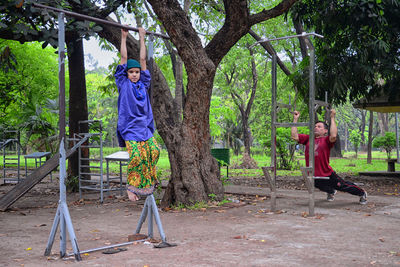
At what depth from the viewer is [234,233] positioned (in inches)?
236

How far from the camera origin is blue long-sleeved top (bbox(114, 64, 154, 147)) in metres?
5.29

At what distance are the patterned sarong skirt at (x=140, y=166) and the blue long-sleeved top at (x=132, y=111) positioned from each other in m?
0.09

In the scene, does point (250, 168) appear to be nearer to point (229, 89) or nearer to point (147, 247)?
point (229, 89)

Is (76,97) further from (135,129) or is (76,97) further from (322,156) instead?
(135,129)

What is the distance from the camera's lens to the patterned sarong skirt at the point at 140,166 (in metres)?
5.27

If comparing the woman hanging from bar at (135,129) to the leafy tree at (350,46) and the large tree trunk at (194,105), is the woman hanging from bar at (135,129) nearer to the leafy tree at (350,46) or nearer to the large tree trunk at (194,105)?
the large tree trunk at (194,105)

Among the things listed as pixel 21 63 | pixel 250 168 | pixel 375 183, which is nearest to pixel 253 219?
pixel 375 183

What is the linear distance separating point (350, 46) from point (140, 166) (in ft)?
28.8

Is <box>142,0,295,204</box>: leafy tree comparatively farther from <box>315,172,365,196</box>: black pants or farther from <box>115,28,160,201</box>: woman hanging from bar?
<box>115,28,160,201</box>: woman hanging from bar

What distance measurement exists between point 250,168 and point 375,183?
905 centimetres

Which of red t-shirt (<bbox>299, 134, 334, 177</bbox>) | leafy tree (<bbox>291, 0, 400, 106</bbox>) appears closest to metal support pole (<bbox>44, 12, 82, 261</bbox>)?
red t-shirt (<bbox>299, 134, 334, 177</bbox>)

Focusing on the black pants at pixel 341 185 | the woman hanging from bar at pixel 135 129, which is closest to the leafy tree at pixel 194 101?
the black pants at pixel 341 185

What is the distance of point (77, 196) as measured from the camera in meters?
10.9

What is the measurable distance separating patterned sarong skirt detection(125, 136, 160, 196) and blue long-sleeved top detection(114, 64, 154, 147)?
0.09 meters
